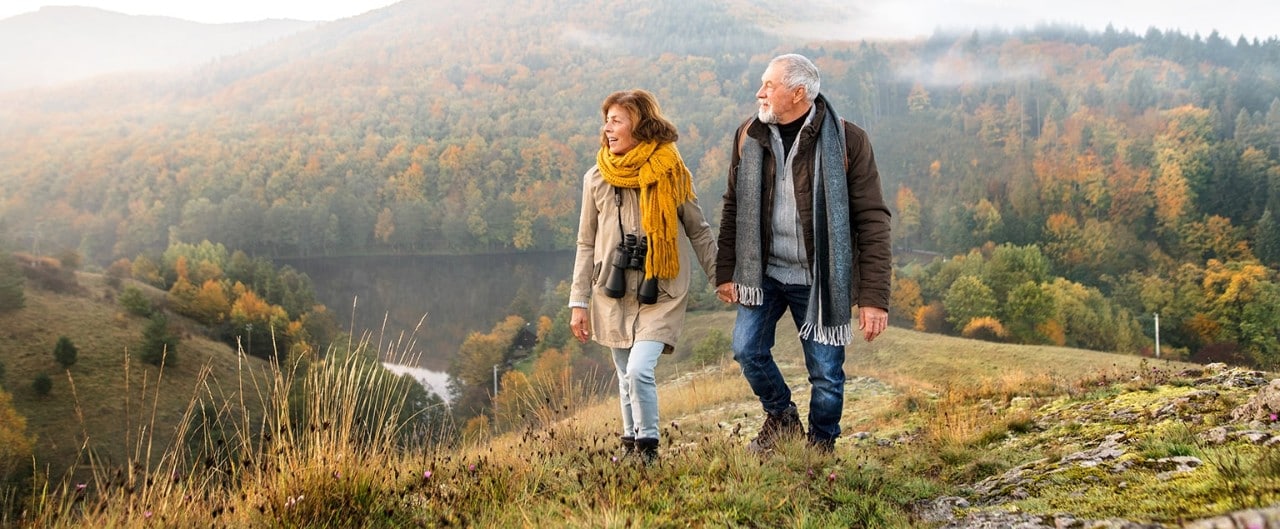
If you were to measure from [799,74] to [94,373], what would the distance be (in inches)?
2243

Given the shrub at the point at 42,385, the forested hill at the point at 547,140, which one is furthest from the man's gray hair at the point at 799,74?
the forested hill at the point at 547,140

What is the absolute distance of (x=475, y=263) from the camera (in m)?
99.1

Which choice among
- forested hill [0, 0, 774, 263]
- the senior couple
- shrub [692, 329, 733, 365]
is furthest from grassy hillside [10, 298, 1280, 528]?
forested hill [0, 0, 774, 263]

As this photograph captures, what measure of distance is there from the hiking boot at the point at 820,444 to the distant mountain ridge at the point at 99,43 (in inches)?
6993

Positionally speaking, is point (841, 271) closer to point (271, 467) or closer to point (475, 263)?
point (271, 467)

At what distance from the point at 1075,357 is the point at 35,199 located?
116m

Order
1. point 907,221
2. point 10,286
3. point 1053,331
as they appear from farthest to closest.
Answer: point 907,221
point 1053,331
point 10,286

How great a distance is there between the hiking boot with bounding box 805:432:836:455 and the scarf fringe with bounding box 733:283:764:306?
0.70m

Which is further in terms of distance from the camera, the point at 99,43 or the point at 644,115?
the point at 99,43

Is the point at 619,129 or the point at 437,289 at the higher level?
the point at 619,129

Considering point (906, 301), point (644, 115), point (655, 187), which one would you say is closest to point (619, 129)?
point (644, 115)

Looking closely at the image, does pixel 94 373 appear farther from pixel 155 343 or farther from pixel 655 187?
pixel 655 187

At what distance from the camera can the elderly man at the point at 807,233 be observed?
11.8 ft

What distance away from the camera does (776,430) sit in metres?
4.05
